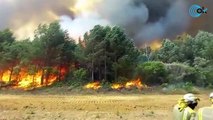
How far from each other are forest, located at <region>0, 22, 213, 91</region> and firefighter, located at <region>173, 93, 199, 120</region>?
40.2 m

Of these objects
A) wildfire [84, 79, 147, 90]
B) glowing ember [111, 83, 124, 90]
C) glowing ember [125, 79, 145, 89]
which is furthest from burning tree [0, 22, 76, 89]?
glowing ember [125, 79, 145, 89]

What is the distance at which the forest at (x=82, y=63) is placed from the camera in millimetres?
47562

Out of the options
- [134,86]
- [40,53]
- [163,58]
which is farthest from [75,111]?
[163,58]

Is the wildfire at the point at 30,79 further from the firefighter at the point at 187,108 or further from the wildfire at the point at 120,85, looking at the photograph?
the firefighter at the point at 187,108

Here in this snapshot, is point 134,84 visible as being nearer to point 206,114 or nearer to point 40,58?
point 40,58

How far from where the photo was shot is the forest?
156 feet

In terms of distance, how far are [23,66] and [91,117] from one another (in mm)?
28598

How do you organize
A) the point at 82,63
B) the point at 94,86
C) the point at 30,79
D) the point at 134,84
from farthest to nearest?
the point at 82,63 < the point at 30,79 < the point at 134,84 < the point at 94,86

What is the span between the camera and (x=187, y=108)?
20.0 feet

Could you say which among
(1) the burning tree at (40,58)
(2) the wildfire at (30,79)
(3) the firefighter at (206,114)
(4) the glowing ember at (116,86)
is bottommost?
(3) the firefighter at (206,114)

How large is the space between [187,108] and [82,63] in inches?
1722

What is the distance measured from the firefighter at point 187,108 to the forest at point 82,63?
40.2m

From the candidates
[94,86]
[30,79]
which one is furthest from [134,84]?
[30,79]

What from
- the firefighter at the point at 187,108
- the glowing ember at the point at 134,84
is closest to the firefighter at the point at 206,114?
the firefighter at the point at 187,108
